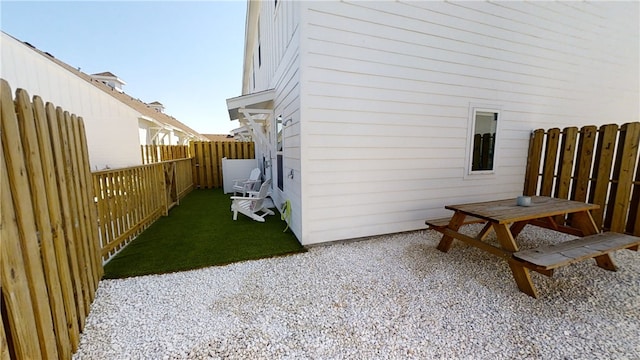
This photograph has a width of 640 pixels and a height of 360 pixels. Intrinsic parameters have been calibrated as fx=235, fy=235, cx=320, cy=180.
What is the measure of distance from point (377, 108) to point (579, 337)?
10.7 ft

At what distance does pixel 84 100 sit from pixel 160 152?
363 centimetres

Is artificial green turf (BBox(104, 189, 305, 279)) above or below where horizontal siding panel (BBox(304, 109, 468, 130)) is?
below

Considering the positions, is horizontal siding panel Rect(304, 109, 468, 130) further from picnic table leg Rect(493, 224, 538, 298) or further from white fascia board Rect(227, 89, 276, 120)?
white fascia board Rect(227, 89, 276, 120)

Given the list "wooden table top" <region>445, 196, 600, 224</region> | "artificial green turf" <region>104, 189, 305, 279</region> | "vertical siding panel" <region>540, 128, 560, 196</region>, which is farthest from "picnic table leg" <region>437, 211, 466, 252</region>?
"vertical siding panel" <region>540, 128, 560, 196</region>

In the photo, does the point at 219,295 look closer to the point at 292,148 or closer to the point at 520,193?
the point at 292,148

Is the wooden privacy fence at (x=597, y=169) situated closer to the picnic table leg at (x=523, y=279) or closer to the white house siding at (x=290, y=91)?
the picnic table leg at (x=523, y=279)

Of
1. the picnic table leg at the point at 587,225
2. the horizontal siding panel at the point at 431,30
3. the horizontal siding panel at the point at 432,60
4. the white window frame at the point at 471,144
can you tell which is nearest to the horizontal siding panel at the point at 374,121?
the white window frame at the point at 471,144

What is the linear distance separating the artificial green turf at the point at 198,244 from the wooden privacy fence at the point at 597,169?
5199mm

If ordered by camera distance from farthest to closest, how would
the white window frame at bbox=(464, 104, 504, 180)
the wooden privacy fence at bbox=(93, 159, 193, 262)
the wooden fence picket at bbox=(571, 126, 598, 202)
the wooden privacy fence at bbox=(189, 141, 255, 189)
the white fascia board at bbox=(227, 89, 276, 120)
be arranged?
the wooden privacy fence at bbox=(189, 141, 255, 189) < the white fascia board at bbox=(227, 89, 276, 120) < the white window frame at bbox=(464, 104, 504, 180) < the wooden fence picket at bbox=(571, 126, 598, 202) < the wooden privacy fence at bbox=(93, 159, 193, 262)

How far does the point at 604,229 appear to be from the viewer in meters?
4.11

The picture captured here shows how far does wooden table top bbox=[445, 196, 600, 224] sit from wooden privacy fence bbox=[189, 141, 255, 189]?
9251mm

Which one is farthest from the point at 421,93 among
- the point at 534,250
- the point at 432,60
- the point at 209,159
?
the point at 209,159

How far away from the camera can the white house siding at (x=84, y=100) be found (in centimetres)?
534

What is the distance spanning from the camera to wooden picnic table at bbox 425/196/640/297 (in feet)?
7.60
